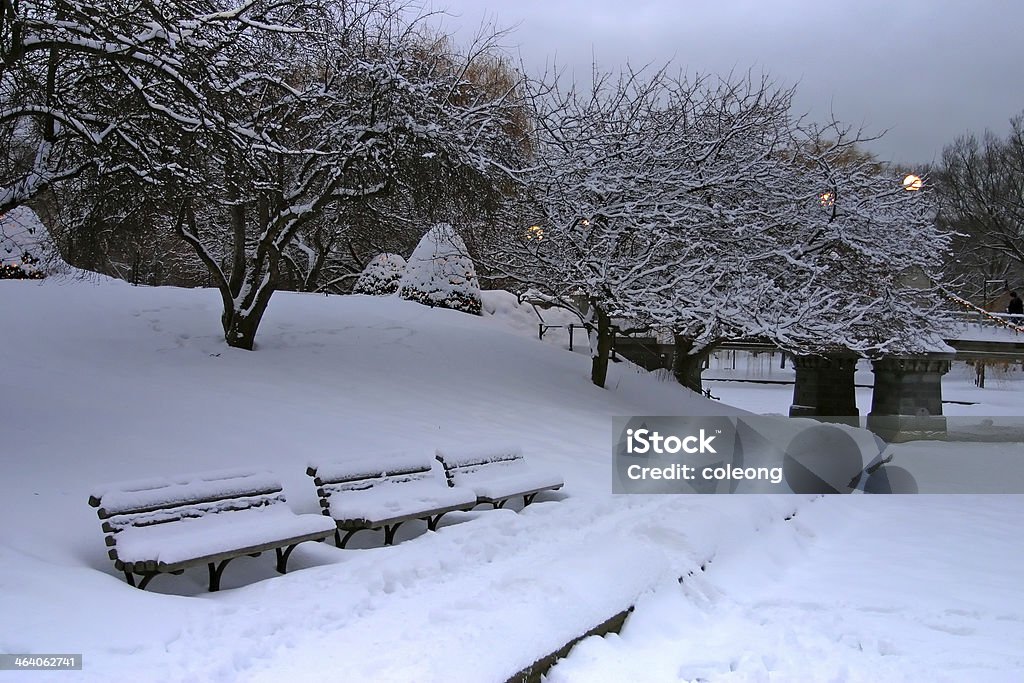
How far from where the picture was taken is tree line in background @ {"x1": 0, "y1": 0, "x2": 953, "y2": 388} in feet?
28.1

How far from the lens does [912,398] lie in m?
31.1

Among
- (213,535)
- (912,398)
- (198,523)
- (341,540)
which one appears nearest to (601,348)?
(341,540)

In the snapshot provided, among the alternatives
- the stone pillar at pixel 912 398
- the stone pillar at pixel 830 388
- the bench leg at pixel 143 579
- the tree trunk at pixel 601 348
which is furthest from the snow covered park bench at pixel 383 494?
the stone pillar at pixel 912 398

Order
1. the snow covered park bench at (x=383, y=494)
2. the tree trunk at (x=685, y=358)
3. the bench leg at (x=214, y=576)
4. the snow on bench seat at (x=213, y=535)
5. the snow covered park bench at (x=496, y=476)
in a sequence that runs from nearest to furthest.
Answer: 1. the snow on bench seat at (x=213, y=535)
2. the bench leg at (x=214, y=576)
3. the snow covered park bench at (x=383, y=494)
4. the snow covered park bench at (x=496, y=476)
5. the tree trunk at (x=685, y=358)

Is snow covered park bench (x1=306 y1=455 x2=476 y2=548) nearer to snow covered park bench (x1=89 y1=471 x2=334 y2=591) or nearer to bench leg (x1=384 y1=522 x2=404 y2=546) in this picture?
bench leg (x1=384 y1=522 x2=404 y2=546)

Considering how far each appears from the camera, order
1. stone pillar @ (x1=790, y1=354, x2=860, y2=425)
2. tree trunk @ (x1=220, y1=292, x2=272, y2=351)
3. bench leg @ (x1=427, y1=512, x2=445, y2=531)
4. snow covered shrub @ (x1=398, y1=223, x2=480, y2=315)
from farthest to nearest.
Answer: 1. stone pillar @ (x1=790, y1=354, x2=860, y2=425)
2. snow covered shrub @ (x1=398, y1=223, x2=480, y2=315)
3. tree trunk @ (x1=220, y1=292, x2=272, y2=351)
4. bench leg @ (x1=427, y1=512, x2=445, y2=531)

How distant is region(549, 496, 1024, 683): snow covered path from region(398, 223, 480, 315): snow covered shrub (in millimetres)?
12864

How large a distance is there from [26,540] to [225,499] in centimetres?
122

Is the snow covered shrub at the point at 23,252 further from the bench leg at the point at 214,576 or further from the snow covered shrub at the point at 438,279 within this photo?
the bench leg at the point at 214,576

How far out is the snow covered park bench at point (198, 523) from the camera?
4.82m

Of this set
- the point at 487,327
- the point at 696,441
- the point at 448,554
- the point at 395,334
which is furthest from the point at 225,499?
the point at 487,327

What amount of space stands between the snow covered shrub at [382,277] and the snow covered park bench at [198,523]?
16441mm

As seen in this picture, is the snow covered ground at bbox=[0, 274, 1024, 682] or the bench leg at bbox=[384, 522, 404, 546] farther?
the bench leg at bbox=[384, 522, 404, 546]

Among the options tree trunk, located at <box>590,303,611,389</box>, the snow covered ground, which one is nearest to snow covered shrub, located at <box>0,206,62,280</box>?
the snow covered ground
